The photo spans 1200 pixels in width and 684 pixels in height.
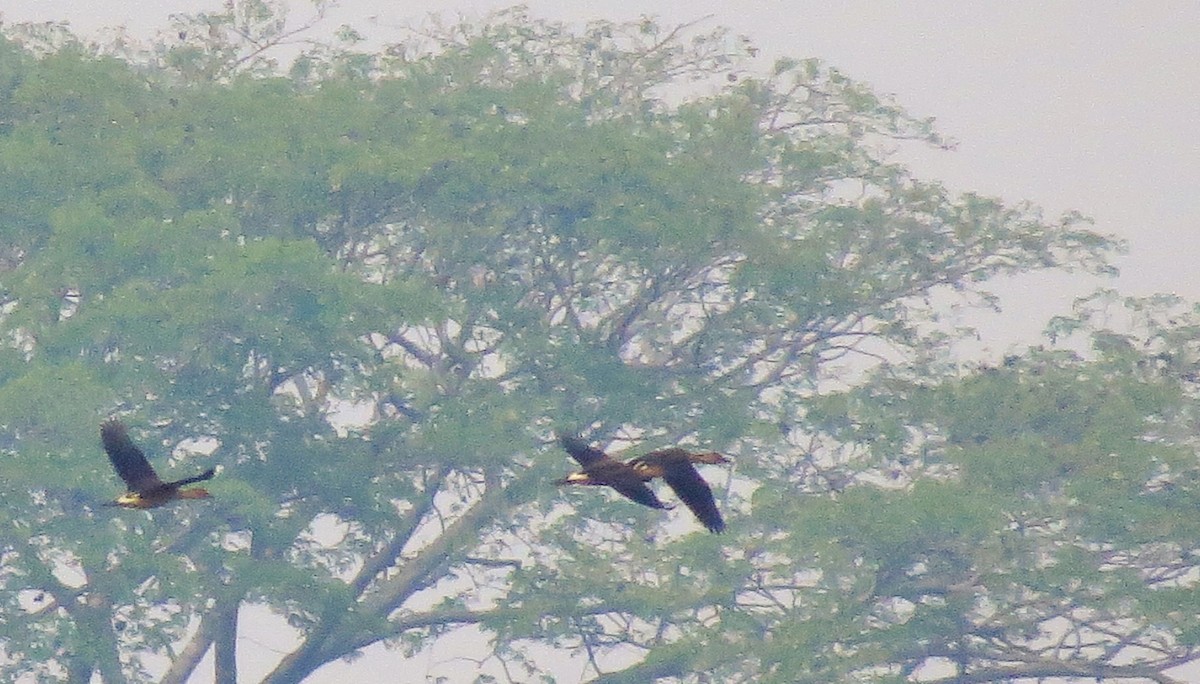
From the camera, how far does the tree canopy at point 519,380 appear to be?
81.0 ft

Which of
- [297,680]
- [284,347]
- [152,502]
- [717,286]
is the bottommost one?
[152,502]

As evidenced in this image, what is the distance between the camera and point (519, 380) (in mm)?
27266

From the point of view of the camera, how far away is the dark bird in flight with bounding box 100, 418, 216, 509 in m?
15.7

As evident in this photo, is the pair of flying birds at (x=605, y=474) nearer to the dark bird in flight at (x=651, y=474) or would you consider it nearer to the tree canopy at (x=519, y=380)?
the dark bird in flight at (x=651, y=474)

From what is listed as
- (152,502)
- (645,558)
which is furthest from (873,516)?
(152,502)

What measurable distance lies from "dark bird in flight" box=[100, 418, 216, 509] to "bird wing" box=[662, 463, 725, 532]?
2340mm

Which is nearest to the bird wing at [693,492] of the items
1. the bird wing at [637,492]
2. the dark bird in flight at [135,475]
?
the bird wing at [637,492]

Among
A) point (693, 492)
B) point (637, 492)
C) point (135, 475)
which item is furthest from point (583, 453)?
point (135, 475)

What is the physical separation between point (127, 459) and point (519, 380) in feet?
38.0

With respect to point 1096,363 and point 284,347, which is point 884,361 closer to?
point 1096,363

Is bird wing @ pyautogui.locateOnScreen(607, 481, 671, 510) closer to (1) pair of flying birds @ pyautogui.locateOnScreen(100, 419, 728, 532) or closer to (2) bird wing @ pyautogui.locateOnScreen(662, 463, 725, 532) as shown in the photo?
(1) pair of flying birds @ pyautogui.locateOnScreen(100, 419, 728, 532)

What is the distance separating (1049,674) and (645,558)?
3.57 meters

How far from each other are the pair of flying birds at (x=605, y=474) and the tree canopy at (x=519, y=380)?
25.4 ft

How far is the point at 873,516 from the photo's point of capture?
83.7 ft
